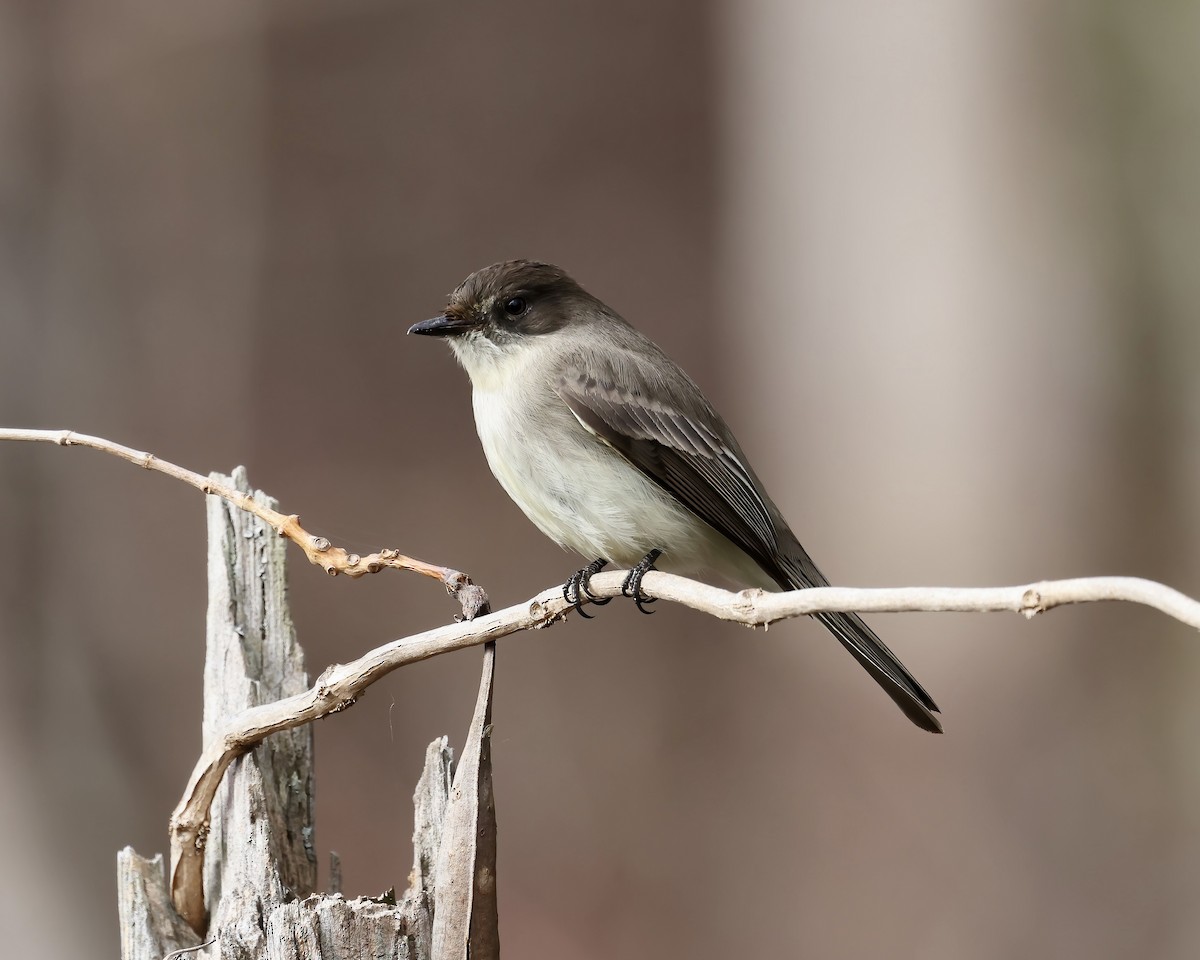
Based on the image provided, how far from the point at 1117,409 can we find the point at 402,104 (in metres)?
3.87

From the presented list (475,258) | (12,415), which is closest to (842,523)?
(475,258)

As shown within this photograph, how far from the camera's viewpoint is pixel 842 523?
570cm

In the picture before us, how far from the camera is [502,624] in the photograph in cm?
162

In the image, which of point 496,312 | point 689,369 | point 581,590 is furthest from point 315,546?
point 689,369

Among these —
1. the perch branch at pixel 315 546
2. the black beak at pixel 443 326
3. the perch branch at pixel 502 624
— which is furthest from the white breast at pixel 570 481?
the perch branch at pixel 315 546

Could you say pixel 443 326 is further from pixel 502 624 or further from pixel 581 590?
pixel 502 624

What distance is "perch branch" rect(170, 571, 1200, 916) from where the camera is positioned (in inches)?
47.9

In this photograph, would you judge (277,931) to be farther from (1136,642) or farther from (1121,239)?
(1121,239)

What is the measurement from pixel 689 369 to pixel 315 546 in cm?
459

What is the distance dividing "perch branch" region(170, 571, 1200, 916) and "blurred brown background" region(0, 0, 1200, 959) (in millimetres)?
3505

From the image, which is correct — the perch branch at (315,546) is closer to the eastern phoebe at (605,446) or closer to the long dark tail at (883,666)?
the eastern phoebe at (605,446)

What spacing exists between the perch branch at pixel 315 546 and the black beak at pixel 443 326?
0.94 m

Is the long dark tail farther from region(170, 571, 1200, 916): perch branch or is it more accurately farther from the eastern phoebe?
region(170, 571, 1200, 916): perch branch

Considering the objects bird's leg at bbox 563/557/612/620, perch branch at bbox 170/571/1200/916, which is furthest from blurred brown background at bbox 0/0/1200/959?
perch branch at bbox 170/571/1200/916
